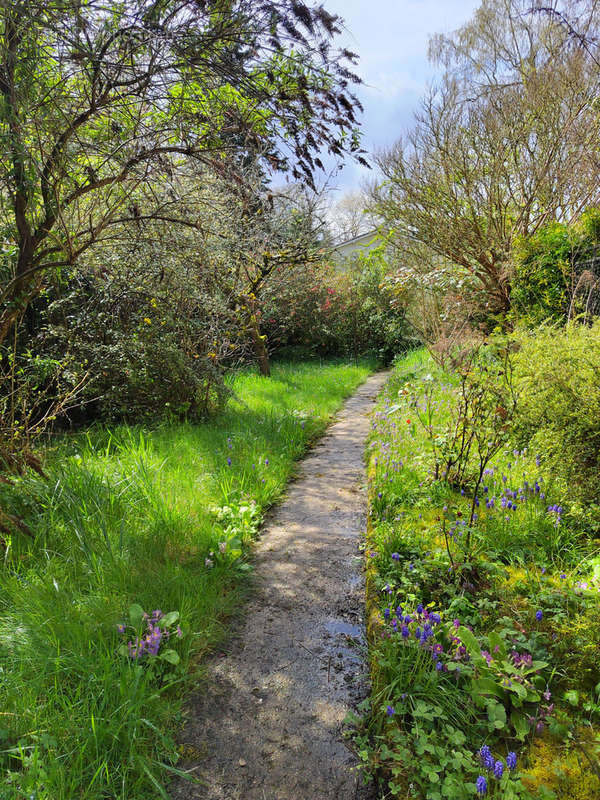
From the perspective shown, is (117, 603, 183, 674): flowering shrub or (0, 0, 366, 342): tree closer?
(117, 603, 183, 674): flowering shrub

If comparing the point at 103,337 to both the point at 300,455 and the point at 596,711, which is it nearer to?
the point at 300,455

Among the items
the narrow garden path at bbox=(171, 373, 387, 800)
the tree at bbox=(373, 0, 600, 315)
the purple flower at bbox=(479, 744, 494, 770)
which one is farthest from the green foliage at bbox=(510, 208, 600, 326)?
the purple flower at bbox=(479, 744, 494, 770)

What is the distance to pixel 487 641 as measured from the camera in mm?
1988

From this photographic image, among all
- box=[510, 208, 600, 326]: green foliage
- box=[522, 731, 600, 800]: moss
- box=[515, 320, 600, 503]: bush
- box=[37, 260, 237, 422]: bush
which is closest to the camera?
box=[522, 731, 600, 800]: moss

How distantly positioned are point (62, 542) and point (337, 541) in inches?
73.2

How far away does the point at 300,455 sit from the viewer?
16.9ft

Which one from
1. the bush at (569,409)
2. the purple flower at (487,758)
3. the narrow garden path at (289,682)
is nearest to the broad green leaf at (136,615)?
the narrow garden path at (289,682)

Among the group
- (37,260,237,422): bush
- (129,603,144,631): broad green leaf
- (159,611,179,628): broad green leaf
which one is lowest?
(159,611,179,628): broad green leaf

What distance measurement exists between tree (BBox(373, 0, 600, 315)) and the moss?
258 inches

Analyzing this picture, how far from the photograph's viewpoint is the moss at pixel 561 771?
1.45 metres

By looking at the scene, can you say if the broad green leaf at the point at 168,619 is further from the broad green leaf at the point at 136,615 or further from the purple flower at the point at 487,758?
the purple flower at the point at 487,758

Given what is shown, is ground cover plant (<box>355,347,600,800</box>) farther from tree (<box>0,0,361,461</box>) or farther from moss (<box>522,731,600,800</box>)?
tree (<box>0,0,361,461</box>)

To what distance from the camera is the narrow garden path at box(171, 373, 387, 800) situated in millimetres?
1592

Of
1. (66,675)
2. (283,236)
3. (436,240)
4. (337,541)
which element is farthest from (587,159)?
(66,675)
